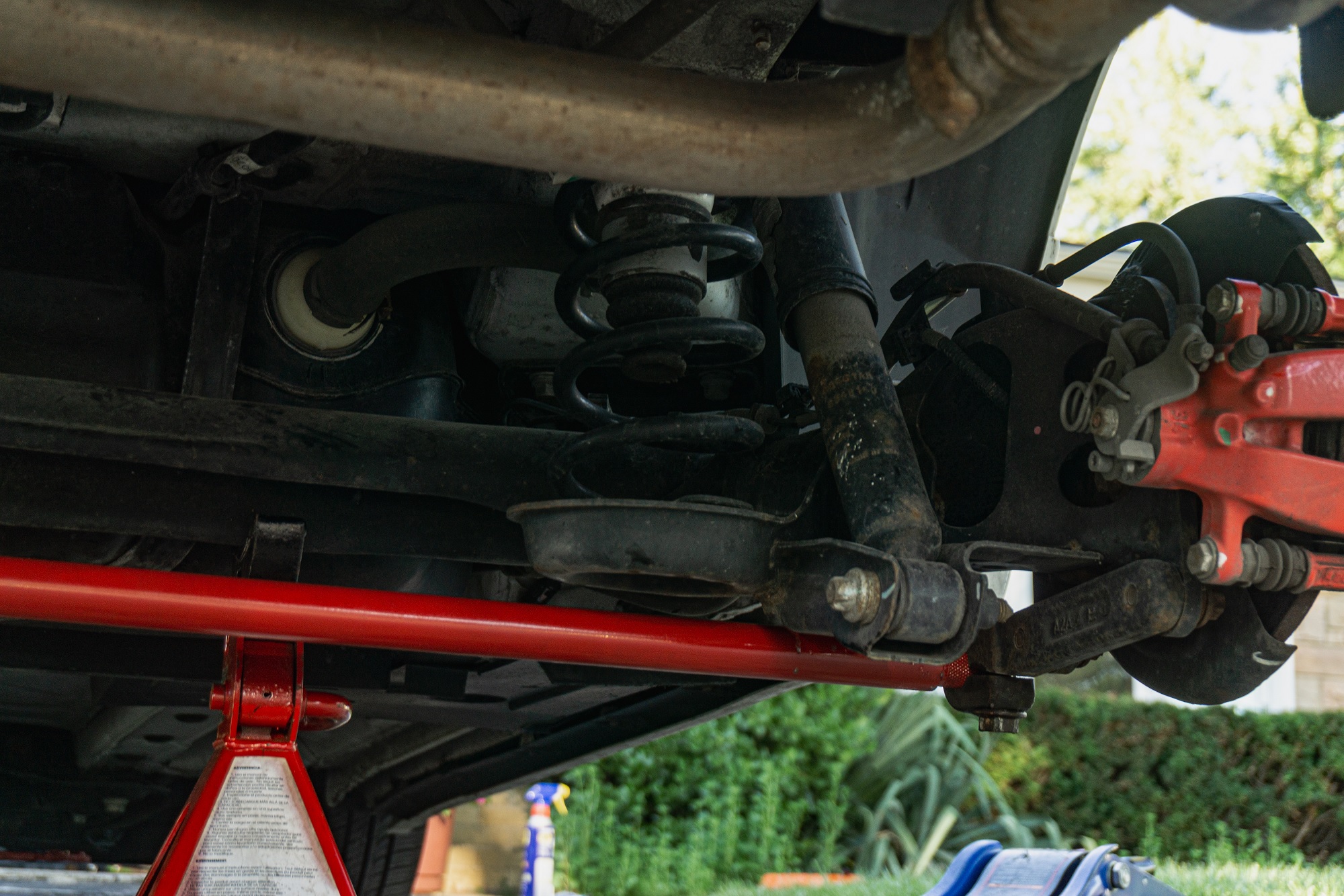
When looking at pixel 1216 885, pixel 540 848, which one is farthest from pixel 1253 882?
pixel 540 848

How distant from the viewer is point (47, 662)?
65.5 inches

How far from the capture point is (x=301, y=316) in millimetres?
1582

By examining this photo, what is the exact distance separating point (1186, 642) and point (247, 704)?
3.50ft

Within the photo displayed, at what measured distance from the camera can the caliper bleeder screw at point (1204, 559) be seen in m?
1.13

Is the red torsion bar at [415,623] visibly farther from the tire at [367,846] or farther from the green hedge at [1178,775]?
the green hedge at [1178,775]

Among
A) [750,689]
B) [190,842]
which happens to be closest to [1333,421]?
[750,689]

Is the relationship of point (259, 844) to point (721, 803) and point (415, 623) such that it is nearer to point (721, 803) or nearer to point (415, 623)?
point (415, 623)

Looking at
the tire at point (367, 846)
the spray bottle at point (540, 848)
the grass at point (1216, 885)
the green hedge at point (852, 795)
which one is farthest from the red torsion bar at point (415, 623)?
the green hedge at point (852, 795)

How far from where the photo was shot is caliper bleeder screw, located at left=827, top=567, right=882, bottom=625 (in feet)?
3.59

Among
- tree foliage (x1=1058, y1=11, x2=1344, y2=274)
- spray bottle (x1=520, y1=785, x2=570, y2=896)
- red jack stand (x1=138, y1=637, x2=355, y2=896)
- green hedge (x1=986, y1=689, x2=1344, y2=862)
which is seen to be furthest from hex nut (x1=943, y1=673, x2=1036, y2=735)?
tree foliage (x1=1058, y1=11, x2=1344, y2=274)

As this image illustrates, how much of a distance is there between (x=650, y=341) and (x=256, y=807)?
26.6 inches

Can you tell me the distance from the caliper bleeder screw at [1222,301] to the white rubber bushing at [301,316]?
1.04 meters

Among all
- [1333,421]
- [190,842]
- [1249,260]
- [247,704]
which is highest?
[1249,260]

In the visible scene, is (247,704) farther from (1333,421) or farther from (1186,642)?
(1333,421)
